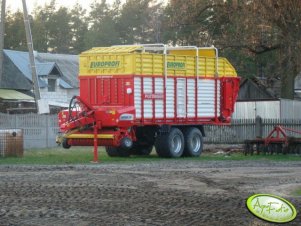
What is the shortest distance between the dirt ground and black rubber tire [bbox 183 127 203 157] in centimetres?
559

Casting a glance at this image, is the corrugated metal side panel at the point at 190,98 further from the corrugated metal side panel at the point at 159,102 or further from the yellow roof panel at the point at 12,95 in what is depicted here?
the yellow roof panel at the point at 12,95

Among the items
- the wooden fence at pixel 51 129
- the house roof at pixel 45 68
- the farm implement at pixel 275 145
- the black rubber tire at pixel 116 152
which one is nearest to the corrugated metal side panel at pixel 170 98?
the black rubber tire at pixel 116 152

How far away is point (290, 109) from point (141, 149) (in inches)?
Answer: 494

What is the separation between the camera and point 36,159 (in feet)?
88.0

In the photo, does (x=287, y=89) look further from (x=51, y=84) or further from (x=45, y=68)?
(x=51, y=84)

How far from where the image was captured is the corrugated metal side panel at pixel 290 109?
39612 millimetres

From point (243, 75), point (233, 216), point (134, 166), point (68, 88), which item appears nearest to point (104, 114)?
point (134, 166)

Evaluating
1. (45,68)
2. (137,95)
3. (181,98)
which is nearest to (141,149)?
(181,98)

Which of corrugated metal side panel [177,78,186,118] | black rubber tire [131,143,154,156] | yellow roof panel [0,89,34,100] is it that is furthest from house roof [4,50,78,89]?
corrugated metal side panel [177,78,186,118]

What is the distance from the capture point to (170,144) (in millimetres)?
28219

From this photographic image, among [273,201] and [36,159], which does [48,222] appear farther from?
[36,159]

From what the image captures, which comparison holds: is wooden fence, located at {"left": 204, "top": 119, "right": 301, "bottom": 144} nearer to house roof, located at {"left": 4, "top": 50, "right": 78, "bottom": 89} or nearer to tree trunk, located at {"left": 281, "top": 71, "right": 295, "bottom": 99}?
tree trunk, located at {"left": 281, "top": 71, "right": 295, "bottom": 99}

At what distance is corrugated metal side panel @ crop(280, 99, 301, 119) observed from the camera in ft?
130

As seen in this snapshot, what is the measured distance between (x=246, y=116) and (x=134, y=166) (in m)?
18.6
